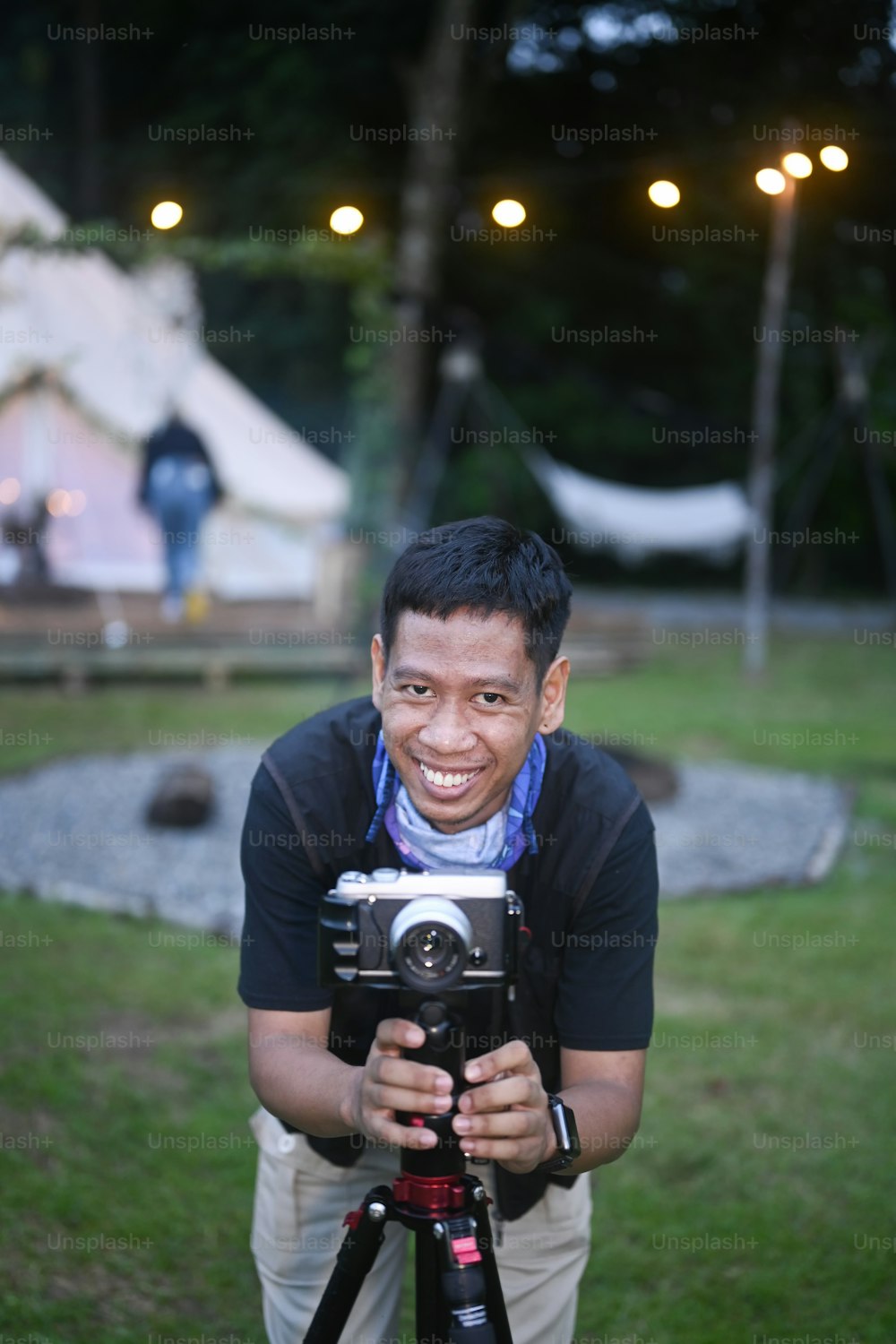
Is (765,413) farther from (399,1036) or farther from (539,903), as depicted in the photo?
(399,1036)

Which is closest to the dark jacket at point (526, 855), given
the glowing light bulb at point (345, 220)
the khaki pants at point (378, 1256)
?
the khaki pants at point (378, 1256)

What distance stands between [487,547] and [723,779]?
5763 mm

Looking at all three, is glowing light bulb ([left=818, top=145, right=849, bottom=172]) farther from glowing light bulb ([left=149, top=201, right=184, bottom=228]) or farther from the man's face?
the man's face

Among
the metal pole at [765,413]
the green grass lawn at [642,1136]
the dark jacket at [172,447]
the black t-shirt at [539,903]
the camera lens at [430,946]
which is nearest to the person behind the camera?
the camera lens at [430,946]

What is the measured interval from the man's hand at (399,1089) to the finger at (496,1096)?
27 millimetres

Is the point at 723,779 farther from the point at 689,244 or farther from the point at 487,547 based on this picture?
the point at 689,244

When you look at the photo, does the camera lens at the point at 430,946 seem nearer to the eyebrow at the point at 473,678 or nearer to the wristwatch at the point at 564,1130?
the wristwatch at the point at 564,1130

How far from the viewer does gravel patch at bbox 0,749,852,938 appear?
17.4ft

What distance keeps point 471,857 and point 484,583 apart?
39cm

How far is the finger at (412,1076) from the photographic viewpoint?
1502 millimetres

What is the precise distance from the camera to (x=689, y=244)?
1972 centimetres

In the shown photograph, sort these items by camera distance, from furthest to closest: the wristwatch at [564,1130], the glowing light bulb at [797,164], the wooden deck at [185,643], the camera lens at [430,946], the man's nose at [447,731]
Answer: the wooden deck at [185,643]
the glowing light bulb at [797,164]
the man's nose at [447,731]
the wristwatch at [564,1130]
the camera lens at [430,946]

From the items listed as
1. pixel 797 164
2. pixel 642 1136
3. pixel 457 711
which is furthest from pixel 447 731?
pixel 797 164

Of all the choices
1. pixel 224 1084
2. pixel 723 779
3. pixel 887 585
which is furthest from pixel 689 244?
pixel 224 1084
